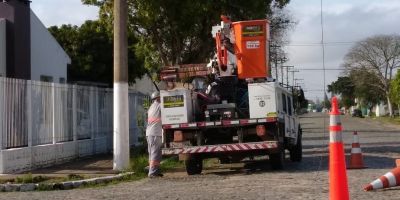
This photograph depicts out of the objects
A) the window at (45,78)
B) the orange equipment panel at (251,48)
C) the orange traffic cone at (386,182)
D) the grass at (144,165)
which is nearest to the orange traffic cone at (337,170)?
the orange traffic cone at (386,182)

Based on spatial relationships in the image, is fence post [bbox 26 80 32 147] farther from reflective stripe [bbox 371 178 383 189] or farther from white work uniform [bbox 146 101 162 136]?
reflective stripe [bbox 371 178 383 189]

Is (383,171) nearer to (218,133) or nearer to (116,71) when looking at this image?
(218,133)

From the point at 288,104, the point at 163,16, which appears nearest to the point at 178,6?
the point at 163,16

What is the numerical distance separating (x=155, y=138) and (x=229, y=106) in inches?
75.0

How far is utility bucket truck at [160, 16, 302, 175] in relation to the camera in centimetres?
1434

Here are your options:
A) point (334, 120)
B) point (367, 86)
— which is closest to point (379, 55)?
point (367, 86)

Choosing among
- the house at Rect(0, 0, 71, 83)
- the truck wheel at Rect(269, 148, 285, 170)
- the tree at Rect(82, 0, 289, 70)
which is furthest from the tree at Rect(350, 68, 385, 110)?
the truck wheel at Rect(269, 148, 285, 170)

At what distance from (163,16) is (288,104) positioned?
673 centimetres

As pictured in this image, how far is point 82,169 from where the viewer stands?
15977 millimetres

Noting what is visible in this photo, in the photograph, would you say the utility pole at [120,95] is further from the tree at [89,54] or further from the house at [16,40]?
the tree at [89,54]

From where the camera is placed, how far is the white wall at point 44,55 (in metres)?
23.9

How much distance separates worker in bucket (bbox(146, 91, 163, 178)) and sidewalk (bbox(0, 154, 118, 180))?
1.10m

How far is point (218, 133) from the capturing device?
14.9 m

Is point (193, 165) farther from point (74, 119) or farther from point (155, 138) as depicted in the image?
point (74, 119)
